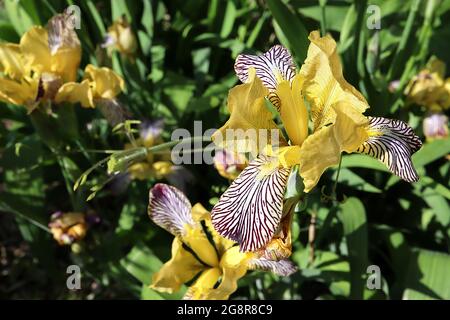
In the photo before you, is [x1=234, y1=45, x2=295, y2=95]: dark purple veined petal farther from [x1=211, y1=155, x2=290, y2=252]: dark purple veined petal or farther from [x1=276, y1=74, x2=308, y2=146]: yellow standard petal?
[x1=211, y1=155, x2=290, y2=252]: dark purple veined petal

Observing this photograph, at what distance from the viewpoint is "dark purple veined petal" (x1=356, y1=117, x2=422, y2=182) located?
124cm

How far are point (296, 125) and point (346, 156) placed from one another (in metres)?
0.73

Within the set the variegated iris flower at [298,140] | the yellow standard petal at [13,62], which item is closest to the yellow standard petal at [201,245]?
the variegated iris flower at [298,140]

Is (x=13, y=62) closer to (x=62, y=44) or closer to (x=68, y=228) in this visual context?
(x=62, y=44)

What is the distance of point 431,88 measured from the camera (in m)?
2.03

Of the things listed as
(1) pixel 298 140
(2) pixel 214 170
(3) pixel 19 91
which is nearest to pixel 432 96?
(2) pixel 214 170

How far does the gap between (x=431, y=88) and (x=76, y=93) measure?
125cm

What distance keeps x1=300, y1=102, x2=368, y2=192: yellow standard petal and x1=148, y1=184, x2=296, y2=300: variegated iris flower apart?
0.46 m

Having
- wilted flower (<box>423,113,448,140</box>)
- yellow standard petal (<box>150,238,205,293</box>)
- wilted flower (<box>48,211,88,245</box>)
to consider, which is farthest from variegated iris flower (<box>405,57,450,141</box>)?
wilted flower (<box>48,211,88,245</box>)

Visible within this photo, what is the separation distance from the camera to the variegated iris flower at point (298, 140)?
1124 millimetres

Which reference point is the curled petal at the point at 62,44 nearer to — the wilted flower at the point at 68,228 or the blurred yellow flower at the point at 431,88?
the wilted flower at the point at 68,228

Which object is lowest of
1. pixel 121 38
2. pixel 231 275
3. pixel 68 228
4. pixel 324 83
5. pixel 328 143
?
pixel 231 275

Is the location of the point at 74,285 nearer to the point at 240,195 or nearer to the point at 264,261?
the point at 264,261

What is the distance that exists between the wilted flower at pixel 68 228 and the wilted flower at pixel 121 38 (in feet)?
2.06
